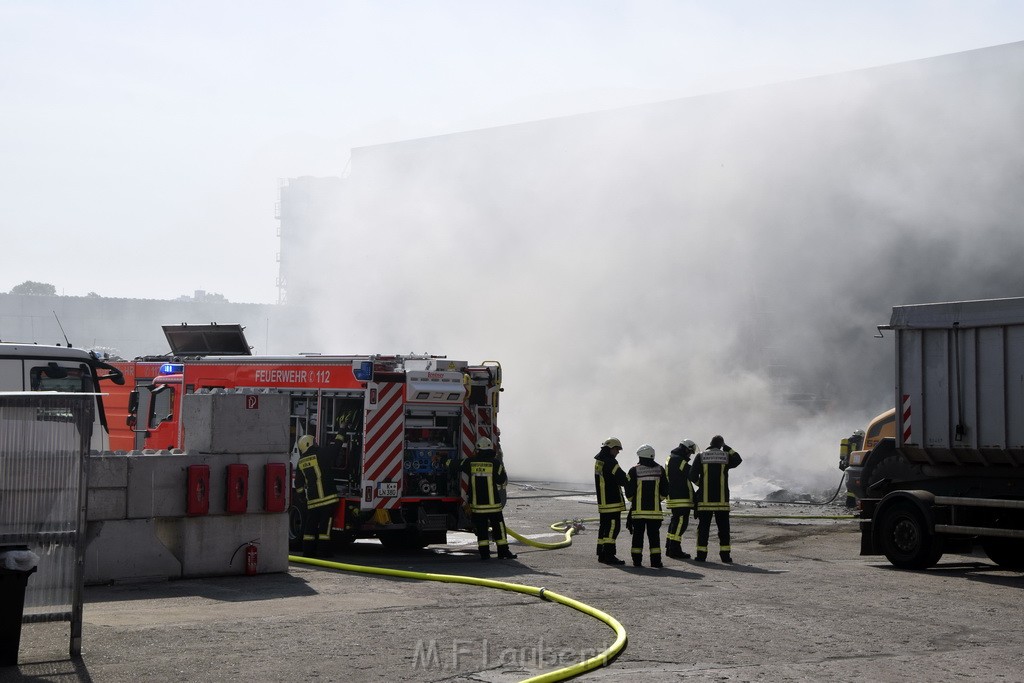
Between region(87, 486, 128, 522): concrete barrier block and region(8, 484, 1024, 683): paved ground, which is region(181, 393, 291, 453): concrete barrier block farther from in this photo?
region(8, 484, 1024, 683): paved ground

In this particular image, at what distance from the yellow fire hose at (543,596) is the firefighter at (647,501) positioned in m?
2.49

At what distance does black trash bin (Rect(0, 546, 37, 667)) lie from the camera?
20.2 ft

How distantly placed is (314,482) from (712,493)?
4677mm

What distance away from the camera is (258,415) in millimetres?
10570

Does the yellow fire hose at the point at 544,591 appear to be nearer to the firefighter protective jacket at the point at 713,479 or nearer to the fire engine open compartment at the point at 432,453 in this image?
the fire engine open compartment at the point at 432,453

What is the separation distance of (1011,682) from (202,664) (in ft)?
15.7

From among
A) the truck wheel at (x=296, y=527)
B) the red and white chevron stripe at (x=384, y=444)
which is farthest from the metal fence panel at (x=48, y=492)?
the truck wheel at (x=296, y=527)

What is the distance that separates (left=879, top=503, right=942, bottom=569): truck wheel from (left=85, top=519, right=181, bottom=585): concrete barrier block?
302 inches

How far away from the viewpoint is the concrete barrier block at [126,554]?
939 centimetres

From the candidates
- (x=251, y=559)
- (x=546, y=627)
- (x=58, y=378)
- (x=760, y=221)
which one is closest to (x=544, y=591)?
(x=546, y=627)

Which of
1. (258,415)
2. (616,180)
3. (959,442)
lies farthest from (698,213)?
(258,415)

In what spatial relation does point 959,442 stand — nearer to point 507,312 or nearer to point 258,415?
point 258,415

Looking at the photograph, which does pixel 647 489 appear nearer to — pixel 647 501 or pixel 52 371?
pixel 647 501

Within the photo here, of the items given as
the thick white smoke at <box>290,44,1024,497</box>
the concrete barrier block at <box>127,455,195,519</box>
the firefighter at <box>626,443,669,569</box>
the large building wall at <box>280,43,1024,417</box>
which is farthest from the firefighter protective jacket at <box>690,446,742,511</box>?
the large building wall at <box>280,43,1024,417</box>
